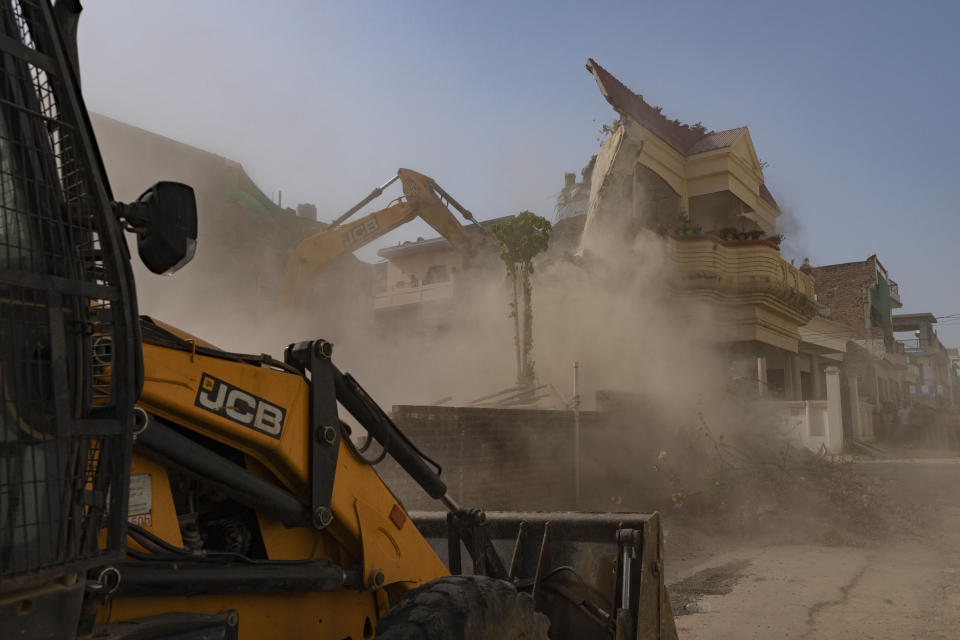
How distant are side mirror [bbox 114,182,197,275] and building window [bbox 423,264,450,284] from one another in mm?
38458

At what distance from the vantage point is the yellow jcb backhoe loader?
6.63 feet

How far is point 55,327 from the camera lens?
2055 millimetres

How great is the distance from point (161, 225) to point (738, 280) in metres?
24.1

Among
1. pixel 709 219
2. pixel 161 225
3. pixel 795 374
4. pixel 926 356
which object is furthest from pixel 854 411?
pixel 926 356

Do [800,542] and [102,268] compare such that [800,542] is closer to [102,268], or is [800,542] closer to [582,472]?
[582,472]

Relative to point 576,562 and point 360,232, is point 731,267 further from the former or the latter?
point 576,562

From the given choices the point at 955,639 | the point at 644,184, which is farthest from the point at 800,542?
the point at 644,184

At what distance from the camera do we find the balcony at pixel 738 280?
79.0 ft

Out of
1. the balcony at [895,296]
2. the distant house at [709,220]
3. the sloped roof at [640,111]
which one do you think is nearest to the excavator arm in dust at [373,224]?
the distant house at [709,220]

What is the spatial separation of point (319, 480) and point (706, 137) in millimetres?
27382

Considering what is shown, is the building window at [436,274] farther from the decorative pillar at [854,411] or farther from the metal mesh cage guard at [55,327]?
the metal mesh cage guard at [55,327]

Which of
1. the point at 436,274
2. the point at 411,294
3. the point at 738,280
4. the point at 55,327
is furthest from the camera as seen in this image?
the point at 436,274

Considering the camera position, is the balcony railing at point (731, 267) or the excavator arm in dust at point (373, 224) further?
the balcony railing at point (731, 267)

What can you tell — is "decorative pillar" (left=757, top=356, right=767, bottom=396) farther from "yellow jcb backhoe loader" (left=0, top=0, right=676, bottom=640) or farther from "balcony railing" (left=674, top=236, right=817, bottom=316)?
"yellow jcb backhoe loader" (left=0, top=0, right=676, bottom=640)
